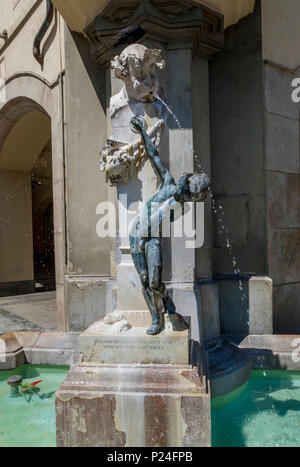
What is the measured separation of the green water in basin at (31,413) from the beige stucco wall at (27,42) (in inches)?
150

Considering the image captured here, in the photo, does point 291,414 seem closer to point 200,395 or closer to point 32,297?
point 200,395

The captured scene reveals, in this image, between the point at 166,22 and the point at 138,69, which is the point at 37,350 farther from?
the point at 166,22

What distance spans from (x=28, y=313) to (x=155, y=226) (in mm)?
4993

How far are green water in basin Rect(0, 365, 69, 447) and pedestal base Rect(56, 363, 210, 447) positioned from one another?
505mm

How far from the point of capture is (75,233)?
14.8 ft

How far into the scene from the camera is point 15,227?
853 centimetres

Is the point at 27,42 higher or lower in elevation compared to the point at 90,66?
higher

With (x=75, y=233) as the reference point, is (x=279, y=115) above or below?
above

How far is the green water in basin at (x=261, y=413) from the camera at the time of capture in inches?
98.5

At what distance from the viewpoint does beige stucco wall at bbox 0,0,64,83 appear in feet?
15.9

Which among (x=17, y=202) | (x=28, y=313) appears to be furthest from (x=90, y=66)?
(x=17, y=202)

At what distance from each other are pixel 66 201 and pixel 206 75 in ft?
7.54

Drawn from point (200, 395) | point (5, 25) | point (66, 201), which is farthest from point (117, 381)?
point (5, 25)

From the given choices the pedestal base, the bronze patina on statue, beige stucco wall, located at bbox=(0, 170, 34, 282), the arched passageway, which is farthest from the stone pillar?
beige stucco wall, located at bbox=(0, 170, 34, 282)
